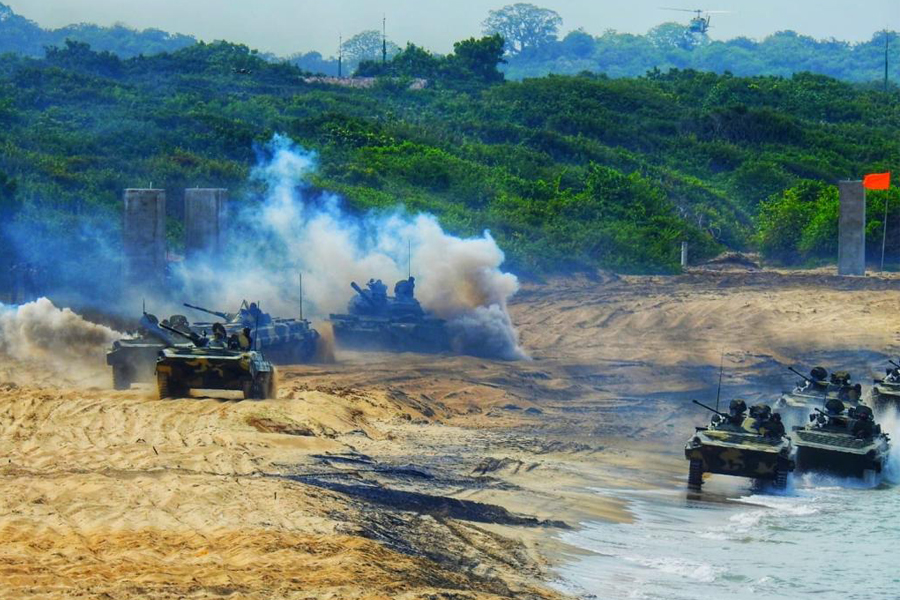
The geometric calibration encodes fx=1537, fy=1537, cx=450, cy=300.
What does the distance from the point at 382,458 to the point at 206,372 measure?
5.20 metres

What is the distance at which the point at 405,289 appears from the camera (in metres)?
31.7

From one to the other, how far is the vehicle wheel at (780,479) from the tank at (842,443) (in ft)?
4.13

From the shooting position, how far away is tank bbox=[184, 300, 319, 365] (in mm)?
26648

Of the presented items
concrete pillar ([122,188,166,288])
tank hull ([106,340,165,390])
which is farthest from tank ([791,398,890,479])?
concrete pillar ([122,188,166,288])

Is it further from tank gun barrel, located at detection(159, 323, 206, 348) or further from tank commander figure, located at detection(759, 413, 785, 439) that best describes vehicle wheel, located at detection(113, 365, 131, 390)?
tank commander figure, located at detection(759, 413, 785, 439)

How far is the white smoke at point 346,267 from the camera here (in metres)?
32.4

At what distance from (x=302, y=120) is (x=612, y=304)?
61.7 ft

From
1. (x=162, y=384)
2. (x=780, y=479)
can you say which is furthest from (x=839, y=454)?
(x=162, y=384)

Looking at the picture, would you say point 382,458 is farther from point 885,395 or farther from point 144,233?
point 144,233

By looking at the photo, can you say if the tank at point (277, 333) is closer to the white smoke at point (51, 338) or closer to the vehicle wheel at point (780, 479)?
the white smoke at point (51, 338)

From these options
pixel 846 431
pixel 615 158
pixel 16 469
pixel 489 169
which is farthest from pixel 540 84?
pixel 16 469

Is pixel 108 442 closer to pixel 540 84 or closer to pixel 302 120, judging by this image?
pixel 302 120

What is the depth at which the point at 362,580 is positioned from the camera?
1098cm

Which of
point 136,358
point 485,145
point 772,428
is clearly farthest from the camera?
point 485,145
